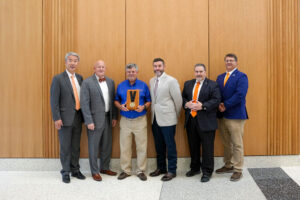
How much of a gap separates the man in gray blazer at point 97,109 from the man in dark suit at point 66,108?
17 cm

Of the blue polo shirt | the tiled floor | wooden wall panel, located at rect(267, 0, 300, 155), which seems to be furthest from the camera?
wooden wall panel, located at rect(267, 0, 300, 155)

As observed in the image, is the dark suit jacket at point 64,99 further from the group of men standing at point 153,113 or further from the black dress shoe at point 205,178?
the black dress shoe at point 205,178

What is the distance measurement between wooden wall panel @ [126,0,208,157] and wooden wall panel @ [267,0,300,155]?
1.06 metres

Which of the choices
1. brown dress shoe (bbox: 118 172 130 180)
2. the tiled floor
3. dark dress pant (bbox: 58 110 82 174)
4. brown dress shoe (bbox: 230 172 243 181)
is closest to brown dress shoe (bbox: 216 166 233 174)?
the tiled floor

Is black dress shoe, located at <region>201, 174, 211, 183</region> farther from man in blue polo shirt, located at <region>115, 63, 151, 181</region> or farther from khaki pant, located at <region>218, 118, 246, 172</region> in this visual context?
man in blue polo shirt, located at <region>115, 63, 151, 181</region>

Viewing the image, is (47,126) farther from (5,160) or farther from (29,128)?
(5,160)

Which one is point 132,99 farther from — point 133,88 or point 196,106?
point 196,106

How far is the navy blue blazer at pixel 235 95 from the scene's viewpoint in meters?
3.26

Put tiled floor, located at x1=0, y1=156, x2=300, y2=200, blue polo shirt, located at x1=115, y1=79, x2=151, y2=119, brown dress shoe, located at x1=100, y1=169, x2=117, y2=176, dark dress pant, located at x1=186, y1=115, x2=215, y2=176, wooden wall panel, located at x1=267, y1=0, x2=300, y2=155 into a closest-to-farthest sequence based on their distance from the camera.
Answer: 1. tiled floor, located at x1=0, y1=156, x2=300, y2=200
2. dark dress pant, located at x1=186, y1=115, x2=215, y2=176
3. blue polo shirt, located at x1=115, y1=79, x2=151, y2=119
4. brown dress shoe, located at x1=100, y1=169, x2=117, y2=176
5. wooden wall panel, located at x1=267, y1=0, x2=300, y2=155

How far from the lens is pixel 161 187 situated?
3123 millimetres

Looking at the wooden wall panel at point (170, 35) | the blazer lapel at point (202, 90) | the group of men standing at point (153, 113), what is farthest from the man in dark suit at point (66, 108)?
the blazer lapel at point (202, 90)

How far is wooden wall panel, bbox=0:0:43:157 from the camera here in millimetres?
3859

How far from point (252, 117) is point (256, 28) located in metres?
1.42

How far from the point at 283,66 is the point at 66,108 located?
11.1 feet
